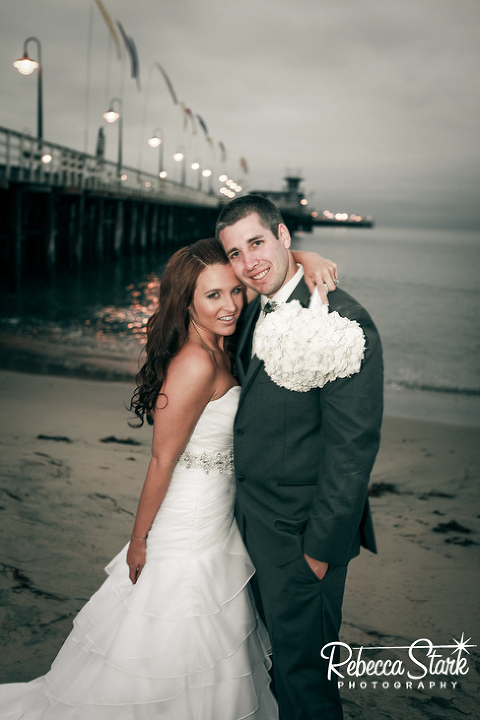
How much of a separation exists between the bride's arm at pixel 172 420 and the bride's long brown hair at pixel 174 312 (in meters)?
0.08

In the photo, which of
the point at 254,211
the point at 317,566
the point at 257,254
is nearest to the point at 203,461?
the point at 317,566

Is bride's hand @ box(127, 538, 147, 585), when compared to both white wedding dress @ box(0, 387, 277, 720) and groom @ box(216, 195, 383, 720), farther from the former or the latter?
groom @ box(216, 195, 383, 720)

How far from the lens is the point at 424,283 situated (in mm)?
36219

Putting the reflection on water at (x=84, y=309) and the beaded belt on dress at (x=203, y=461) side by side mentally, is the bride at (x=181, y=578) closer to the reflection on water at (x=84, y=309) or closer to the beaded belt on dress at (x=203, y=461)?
the beaded belt on dress at (x=203, y=461)

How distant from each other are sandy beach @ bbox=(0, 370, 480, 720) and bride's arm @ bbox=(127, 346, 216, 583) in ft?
3.43

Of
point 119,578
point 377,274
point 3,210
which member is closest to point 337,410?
point 119,578

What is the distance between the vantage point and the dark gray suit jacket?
1.96m

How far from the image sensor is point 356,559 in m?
3.93

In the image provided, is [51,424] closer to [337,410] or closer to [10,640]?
[10,640]

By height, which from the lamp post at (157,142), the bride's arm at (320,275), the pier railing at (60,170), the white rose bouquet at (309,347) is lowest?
the white rose bouquet at (309,347)

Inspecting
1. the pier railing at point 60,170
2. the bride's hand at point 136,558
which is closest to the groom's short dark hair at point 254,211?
the bride's hand at point 136,558

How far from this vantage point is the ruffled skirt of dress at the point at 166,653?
2.14 metres

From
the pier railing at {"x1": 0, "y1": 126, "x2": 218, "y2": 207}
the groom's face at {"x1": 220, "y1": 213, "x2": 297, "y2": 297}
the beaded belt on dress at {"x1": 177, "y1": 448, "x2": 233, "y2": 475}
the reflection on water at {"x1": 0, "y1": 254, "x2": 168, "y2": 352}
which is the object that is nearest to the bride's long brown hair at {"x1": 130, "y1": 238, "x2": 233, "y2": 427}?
the groom's face at {"x1": 220, "y1": 213, "x2": 297, "y2": 297}

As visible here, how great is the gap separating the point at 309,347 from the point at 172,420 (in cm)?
68
